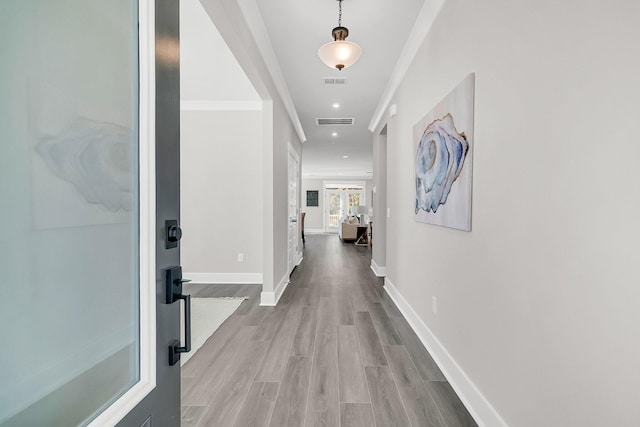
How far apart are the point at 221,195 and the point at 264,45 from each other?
234 cm

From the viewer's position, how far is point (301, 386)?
6.27 ft

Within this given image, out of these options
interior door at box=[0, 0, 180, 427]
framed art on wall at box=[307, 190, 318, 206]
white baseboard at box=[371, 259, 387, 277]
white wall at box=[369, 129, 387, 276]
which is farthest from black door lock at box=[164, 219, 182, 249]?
framed art on wall at box=[307, 190, 318, 206]

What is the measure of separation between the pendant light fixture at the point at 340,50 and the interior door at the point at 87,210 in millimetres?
1684

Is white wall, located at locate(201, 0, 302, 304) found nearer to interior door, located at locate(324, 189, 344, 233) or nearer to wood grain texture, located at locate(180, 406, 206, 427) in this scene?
wood grain texture, located at locate(180, 406, 206, 427)

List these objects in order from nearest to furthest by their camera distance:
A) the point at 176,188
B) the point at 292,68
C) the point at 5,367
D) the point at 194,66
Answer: the point at 5,367 < the point at 176,188 < the point at 194,66 < the point at 292,68

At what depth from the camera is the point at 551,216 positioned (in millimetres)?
1123

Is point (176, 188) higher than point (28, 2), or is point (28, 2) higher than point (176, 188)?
point (28, 2)

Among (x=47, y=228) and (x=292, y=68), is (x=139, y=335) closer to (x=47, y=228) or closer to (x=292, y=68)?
(x=47, y=228)

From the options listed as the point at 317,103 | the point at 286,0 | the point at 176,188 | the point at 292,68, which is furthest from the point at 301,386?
the point at 317,103

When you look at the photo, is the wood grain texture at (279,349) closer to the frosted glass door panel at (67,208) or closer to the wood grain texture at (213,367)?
the wood grain texture at (213,367)

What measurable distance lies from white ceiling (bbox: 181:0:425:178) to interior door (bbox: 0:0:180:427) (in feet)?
5.94

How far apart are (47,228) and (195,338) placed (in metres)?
2.40

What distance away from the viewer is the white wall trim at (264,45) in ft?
7.49

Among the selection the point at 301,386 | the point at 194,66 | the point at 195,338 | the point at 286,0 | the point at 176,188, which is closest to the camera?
the point at 176,188
